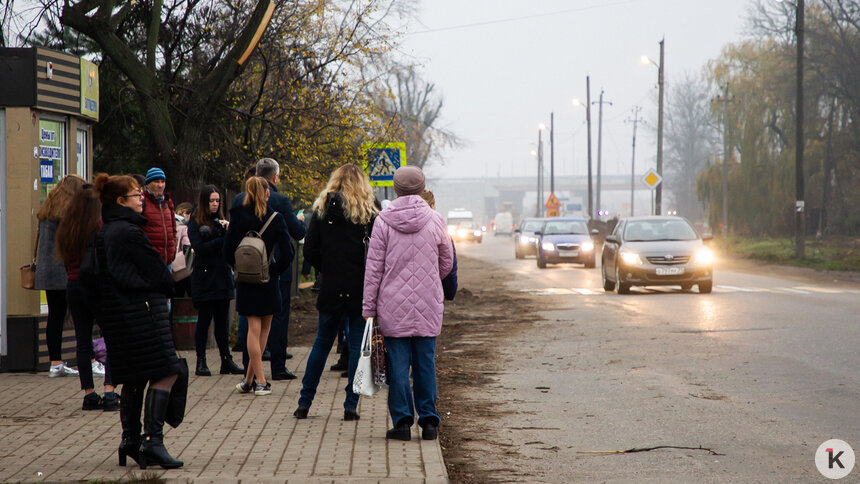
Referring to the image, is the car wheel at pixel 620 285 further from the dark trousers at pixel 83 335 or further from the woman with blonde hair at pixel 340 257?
the dark trousers at pixel 83 335

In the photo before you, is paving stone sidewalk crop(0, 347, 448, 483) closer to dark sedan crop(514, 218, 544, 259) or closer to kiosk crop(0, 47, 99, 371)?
kiosk crop(0, 47, 99, 371)

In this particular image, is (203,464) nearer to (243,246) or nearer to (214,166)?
(243,246)

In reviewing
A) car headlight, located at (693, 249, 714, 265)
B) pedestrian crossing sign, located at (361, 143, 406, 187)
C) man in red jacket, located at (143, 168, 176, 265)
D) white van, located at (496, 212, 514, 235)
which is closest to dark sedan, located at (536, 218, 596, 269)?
car headlight, located at (693, 249, 714, 265)

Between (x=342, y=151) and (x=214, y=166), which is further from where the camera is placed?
(x=342, y=151)

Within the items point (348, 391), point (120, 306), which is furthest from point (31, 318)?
point (120, 306)

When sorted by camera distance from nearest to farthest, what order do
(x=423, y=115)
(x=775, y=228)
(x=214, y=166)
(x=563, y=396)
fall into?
(x=563, y=396)
(x=214, y=166)
(x=775, y=228)
(x=423, y=115)

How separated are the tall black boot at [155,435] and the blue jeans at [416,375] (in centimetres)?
150

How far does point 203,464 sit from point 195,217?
13.1 feet

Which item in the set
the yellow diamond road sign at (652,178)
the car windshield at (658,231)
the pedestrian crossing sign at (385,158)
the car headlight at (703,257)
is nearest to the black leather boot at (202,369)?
the pedestrian crossing sign at (385,158)

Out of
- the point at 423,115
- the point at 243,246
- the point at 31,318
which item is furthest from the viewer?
the point at 423,115

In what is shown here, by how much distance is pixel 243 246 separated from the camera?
8.20 m

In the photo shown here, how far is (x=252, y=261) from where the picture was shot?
817cm

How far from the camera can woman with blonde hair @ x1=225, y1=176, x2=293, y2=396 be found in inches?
328

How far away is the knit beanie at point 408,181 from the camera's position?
6.88m
